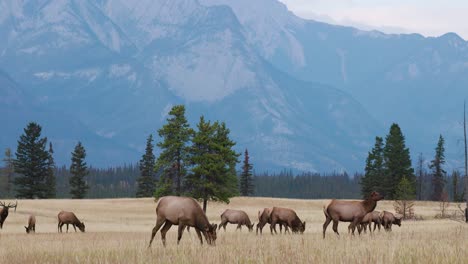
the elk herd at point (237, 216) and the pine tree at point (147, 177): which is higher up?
the pine tree at point (147, 177)

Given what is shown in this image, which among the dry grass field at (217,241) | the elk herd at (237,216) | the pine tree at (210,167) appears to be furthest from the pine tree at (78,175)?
the elk herd at (237,216)

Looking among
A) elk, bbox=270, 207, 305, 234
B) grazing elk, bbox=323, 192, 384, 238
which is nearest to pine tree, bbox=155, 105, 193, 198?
elk, bbox=270, 207, 305, 234

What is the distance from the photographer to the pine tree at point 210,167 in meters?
55.4

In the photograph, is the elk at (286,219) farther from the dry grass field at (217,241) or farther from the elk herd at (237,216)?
the dry grass field at (217,241)

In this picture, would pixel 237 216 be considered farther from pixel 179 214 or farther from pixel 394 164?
pixel 394 164

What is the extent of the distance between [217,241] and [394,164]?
73.8 m

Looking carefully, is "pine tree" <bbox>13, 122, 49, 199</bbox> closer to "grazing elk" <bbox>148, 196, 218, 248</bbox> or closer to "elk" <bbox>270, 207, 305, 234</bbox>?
"elk" <bbox>270, 207, 305, 234</bbox>

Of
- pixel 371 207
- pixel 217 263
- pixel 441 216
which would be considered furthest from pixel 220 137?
pixel 217 263

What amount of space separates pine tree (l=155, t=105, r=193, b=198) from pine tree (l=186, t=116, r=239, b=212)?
87 centimetres

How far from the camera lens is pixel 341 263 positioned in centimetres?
1082

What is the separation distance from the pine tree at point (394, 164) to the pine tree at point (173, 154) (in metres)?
41.1

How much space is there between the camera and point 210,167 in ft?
181

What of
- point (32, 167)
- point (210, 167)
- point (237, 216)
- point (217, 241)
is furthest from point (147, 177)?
point (217, 241)

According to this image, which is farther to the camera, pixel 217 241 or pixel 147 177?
pixel 147 177
